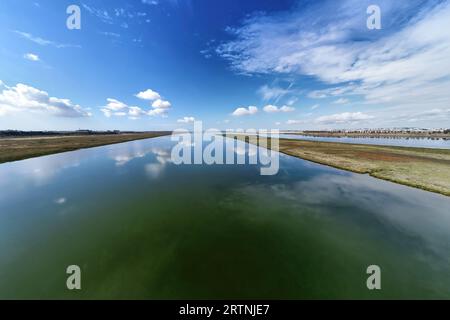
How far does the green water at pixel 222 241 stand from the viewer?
459cm

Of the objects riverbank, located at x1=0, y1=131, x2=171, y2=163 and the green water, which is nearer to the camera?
the green water

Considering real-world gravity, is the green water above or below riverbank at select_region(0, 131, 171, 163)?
below

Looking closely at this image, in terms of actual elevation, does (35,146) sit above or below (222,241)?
above

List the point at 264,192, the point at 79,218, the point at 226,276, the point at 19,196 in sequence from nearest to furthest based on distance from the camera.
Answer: the point at 226,276, the point at 79,218, the point at 19,196, the point at 264,192

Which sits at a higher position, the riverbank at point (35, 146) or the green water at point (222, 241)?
the riverbank at point (35, 146)

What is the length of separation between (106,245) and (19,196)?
9.59 meters

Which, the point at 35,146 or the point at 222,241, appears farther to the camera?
the point at 35,146

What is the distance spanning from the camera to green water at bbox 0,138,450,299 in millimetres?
4586

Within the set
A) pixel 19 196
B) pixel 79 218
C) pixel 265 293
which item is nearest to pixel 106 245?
pixel 79 218

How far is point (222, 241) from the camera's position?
251 inches

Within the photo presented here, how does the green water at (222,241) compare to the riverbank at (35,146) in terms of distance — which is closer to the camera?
the green water at (222,241)

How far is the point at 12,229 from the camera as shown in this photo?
23.2ft

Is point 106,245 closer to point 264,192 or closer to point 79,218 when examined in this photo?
point 79,218
